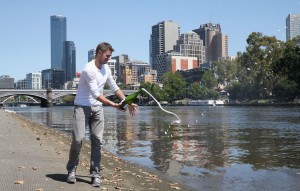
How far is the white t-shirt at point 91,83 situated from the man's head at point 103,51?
0.16 metres

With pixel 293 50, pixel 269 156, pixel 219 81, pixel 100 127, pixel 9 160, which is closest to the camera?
pixel 100 127

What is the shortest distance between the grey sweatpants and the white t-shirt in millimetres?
126

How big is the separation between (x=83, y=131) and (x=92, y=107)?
0.47 metres

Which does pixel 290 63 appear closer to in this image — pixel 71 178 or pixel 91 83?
pixel 91 83

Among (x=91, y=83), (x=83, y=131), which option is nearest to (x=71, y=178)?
(x=83, y=131)

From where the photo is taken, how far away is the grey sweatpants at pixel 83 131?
7656 millimetres

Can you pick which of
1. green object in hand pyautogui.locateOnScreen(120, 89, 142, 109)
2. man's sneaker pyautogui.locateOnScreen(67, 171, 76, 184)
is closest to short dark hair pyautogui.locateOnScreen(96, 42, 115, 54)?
green object in hand pyautogui.locateOnScreen(120, 89, 142, 109)

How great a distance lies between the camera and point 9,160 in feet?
32.7

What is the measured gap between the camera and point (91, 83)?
7.55 m

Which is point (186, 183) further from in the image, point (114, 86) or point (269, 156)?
point (269, 156)

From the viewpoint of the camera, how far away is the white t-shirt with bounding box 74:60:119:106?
298 inches

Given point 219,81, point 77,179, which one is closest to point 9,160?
point 77,179

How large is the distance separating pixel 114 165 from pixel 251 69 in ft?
374

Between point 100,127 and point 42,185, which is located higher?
point 100,127
